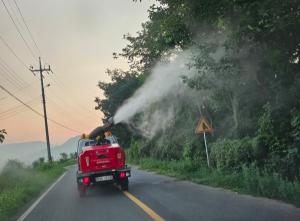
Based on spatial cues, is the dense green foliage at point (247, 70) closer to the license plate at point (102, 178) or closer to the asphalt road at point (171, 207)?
the asphalt road at point (171, 207)

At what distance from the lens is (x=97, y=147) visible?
17984 mm

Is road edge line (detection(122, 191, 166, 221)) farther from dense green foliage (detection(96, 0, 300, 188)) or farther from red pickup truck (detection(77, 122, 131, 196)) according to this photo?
dense green foliage (detection(96, 0, 300, 188))

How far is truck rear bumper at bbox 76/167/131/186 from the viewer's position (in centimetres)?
1725

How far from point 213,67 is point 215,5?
186 inches

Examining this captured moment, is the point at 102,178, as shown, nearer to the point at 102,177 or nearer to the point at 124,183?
the point at 102,177

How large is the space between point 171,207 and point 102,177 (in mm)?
6113

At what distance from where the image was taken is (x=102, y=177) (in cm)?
1753

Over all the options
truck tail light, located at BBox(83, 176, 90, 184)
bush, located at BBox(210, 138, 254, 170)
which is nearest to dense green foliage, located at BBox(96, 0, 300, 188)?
bush, located at BBox(210, 138, 254, 170)

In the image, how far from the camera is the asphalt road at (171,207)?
998cm

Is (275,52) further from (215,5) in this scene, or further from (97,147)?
(97,147)

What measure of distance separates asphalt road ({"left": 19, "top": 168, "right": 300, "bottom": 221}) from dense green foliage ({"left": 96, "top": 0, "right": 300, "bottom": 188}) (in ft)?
5.73

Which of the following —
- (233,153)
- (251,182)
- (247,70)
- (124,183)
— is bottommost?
(251,182)

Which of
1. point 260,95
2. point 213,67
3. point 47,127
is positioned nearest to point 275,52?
point 213,67

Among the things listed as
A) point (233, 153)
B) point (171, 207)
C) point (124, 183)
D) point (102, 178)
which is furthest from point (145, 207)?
point (233, 153)
